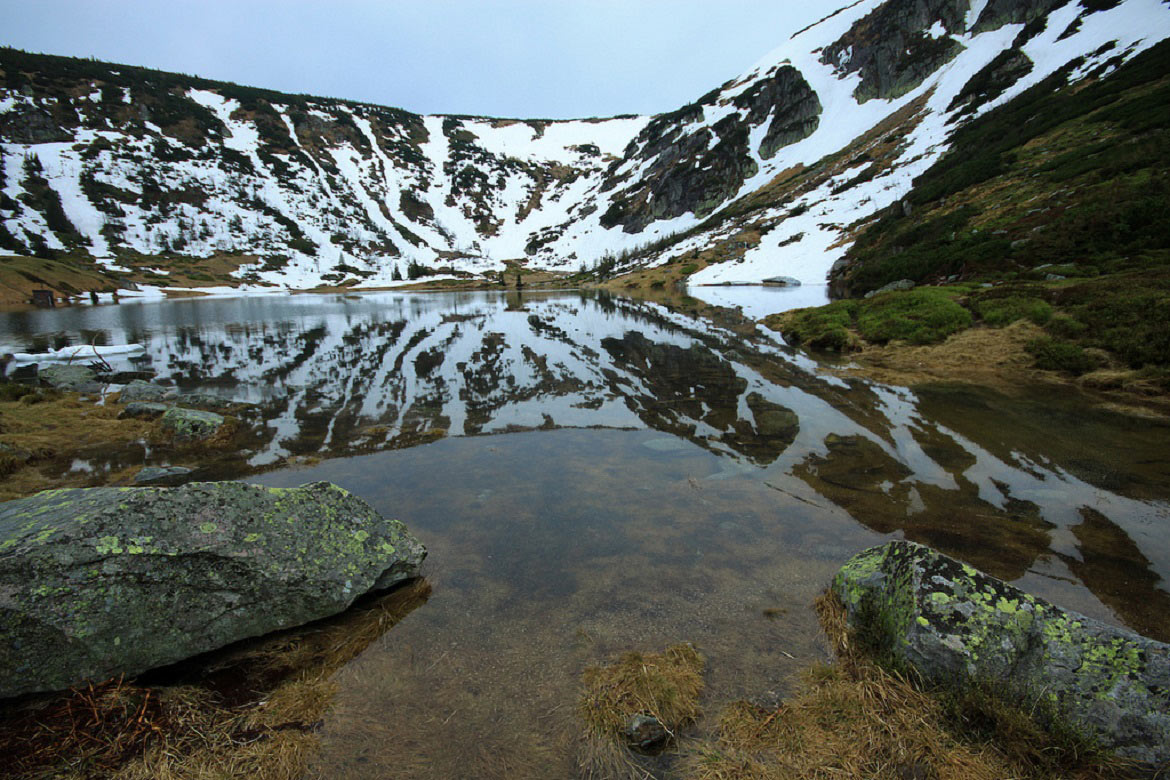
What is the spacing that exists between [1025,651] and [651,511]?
443 centimetres

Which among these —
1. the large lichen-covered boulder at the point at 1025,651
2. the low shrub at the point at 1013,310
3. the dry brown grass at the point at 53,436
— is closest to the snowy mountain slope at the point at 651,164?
the low shrub at the point at 1013,310

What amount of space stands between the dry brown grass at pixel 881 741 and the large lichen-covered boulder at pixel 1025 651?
0.20 metres

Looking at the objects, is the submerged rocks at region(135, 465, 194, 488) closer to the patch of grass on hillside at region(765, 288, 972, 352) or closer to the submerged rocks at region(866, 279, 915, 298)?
the patch of grass on hillside at region(765, 288, 972, 352)

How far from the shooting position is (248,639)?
4.52 metres

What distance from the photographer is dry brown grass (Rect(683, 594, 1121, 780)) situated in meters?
3.07

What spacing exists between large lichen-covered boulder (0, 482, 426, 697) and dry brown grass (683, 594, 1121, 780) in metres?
3.91

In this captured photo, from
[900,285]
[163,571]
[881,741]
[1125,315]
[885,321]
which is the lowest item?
[881,741]

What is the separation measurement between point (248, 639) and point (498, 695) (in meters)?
2.62

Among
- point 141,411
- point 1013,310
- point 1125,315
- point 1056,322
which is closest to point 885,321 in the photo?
point 1013,310

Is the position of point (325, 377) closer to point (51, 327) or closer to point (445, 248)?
point (51, 327)

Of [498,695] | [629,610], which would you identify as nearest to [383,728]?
[498,695]

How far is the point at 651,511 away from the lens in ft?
23.9

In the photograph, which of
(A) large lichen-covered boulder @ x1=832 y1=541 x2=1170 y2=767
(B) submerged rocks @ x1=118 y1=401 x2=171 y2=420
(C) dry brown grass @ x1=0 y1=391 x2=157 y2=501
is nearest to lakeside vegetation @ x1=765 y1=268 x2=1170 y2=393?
(A) large lichen-covered boulder @ x1=832 y1=541 x2=1170 y2=767

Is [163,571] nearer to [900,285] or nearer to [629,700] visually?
[629,700]
